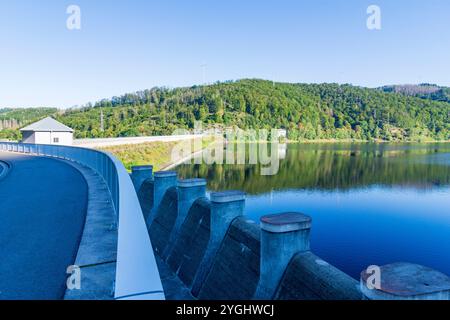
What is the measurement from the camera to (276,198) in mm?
33344

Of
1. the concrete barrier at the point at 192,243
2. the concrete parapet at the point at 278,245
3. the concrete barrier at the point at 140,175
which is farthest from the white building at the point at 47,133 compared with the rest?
the concrete parapet at the point at 278,245

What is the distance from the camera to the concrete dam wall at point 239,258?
6.11 metres

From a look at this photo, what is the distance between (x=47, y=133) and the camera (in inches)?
1844

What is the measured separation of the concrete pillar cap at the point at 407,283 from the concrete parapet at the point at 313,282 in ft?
4.46

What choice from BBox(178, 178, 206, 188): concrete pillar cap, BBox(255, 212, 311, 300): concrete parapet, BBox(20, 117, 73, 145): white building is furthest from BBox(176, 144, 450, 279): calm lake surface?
BBox(20, 117, 73, 145): white building

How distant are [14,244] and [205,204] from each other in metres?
8.76

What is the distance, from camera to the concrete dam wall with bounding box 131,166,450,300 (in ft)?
20.1

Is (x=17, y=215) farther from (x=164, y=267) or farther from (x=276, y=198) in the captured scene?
(x=276, y=198)

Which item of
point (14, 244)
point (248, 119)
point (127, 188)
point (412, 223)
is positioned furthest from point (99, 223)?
point (248, 119)

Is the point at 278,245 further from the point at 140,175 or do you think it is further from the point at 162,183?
the point at 140,175

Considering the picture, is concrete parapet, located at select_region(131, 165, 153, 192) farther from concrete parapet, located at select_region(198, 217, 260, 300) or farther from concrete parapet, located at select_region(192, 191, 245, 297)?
concrete parapet, located at select_region(198, 217, 260, 300)

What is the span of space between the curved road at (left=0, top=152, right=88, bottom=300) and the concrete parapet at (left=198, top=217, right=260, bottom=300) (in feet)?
17.1

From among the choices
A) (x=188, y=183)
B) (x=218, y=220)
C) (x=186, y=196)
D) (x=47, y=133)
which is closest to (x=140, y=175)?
(x=186, y=196)

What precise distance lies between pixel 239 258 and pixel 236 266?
286 millimetres
